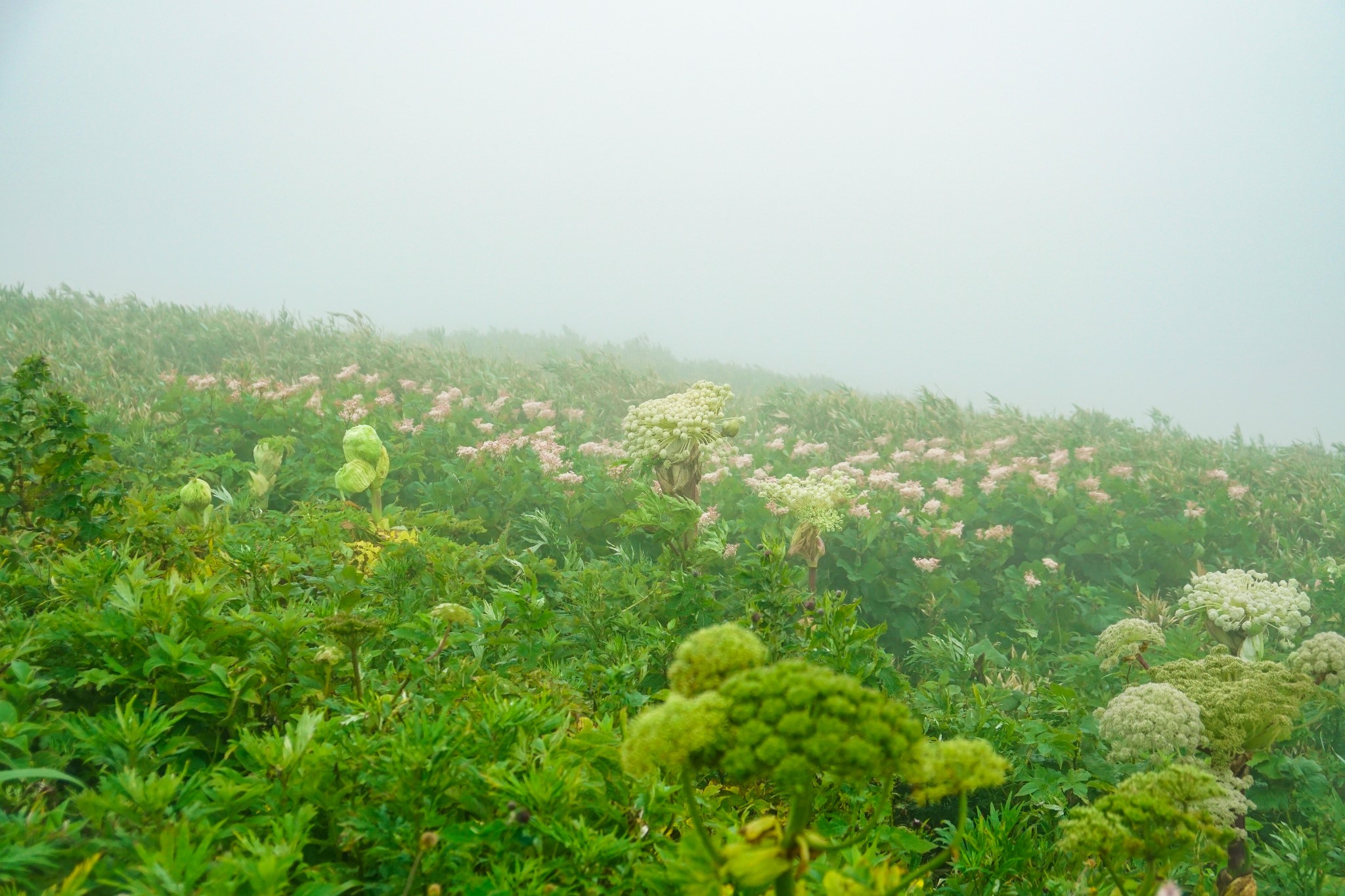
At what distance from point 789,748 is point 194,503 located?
3994mm

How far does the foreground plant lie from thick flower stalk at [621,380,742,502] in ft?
9.70

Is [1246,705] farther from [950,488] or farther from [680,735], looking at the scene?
[950,488]

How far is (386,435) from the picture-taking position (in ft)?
23.6

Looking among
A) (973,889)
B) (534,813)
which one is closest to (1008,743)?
(973,889)

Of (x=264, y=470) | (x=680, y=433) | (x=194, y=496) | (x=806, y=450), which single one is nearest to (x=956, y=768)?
(x=680, y=433)

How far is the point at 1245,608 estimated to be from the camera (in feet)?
11.2

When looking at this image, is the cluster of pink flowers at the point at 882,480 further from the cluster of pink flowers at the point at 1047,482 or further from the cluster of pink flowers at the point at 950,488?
the cluster of pink flowers at the point at 1047,482

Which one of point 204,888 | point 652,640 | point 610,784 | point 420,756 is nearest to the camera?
point 204,888

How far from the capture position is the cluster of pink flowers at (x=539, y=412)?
805 cm

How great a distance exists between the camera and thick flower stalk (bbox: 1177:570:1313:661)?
334cm

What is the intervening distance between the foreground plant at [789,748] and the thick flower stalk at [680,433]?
2.96 metres

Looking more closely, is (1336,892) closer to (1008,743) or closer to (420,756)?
(1008,743)

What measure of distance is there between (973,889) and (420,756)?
1.41 meters

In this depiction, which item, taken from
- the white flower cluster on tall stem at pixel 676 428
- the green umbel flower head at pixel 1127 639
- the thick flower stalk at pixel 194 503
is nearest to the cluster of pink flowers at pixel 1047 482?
the green umbel flower head at pixel 1127 639
